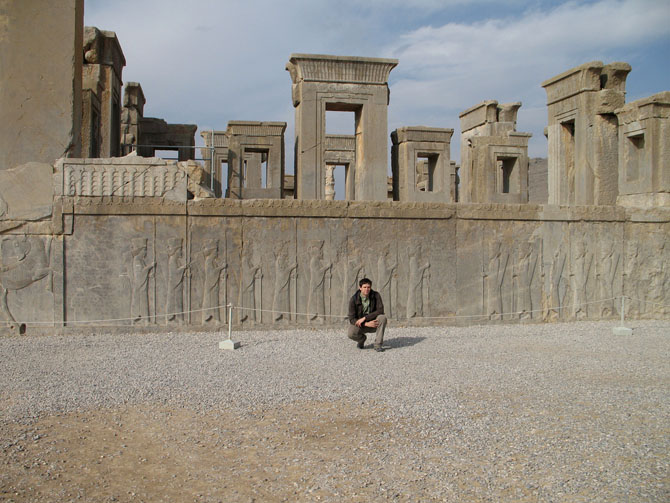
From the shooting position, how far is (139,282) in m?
7.31

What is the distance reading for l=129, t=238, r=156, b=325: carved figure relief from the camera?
288 inches

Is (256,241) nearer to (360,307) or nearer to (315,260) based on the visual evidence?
(315,260)

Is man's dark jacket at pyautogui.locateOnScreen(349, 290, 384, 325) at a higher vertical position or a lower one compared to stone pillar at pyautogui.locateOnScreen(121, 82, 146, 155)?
lower

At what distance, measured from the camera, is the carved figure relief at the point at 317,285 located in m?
7.70

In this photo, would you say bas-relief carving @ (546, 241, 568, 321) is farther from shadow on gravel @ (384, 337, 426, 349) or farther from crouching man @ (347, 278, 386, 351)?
crouching man @ (347, 278, 386, 351)

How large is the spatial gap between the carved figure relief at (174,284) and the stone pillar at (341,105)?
14.7ft

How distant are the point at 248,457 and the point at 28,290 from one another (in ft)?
17.0

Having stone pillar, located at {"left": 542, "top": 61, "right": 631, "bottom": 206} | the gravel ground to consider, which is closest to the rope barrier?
the gravel ground

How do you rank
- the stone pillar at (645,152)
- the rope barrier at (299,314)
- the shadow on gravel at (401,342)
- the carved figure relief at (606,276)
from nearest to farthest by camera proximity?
the shadow on gravel at (401,342) < the rope barrier at (299,314) < the carved figure relief at (606,276) < the stone pillar at (645,152)

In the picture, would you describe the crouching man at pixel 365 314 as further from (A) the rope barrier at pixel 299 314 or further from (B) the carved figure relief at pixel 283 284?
(B) the carved figure relief at pixel 283 284

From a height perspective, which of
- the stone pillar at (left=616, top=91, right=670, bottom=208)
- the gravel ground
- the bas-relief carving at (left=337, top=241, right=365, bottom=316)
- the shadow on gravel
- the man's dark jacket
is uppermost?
the stone pillar at (left=616, top=91, right=670, bottom=208)

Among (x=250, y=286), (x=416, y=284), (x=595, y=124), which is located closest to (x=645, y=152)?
(x=595, y=124)

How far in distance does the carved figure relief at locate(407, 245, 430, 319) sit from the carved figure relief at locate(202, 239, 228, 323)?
256cm

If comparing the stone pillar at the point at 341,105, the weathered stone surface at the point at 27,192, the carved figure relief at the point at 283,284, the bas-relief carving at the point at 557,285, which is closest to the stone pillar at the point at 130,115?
the stone pillar at the point at 341,105
